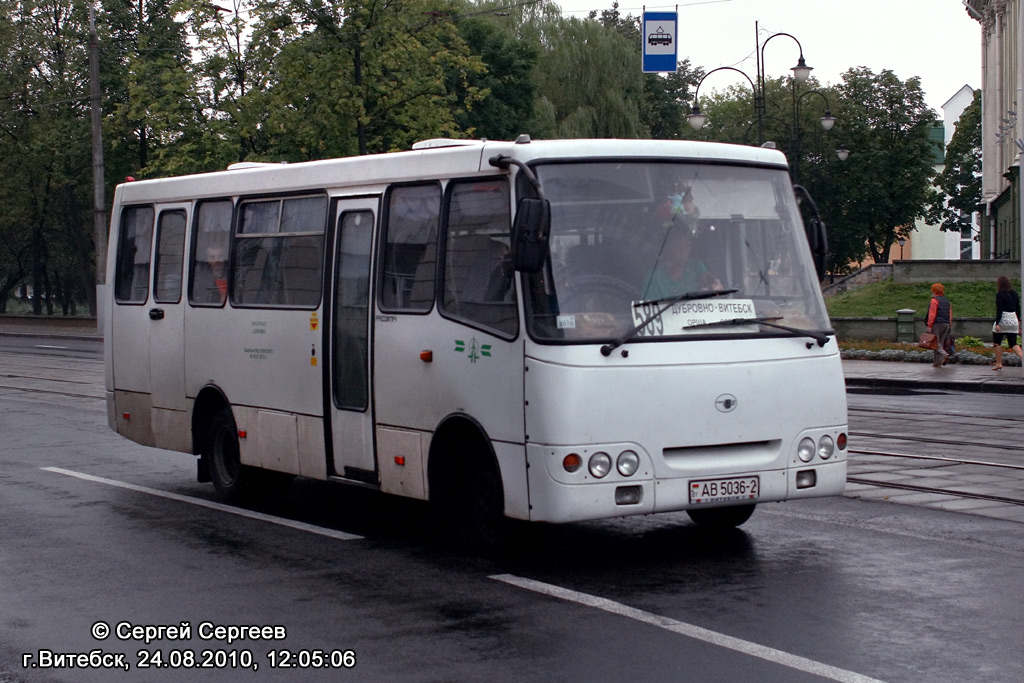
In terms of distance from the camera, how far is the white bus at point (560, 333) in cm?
765

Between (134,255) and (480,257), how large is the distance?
206 inches

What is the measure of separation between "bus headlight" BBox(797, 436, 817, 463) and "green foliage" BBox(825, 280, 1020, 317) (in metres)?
35.3

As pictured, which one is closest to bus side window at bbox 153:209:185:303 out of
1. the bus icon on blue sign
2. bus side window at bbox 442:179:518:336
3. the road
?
the road

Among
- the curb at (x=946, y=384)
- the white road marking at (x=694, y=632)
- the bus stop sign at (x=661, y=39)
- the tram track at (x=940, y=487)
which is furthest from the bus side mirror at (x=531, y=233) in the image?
the bus stop sign at (x=661, y=39)

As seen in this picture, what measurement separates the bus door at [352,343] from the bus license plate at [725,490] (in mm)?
2469

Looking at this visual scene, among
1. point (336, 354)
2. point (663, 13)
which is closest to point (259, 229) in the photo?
point (336, 354)

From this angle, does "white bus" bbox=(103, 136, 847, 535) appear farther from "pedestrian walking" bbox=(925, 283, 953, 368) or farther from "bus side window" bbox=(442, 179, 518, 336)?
"pedestrian walking" bbox=(925, 283, 953, 368)

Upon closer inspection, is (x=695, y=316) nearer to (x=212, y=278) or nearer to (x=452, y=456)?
(x=452, y=456)

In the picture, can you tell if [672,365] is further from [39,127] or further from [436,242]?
[39,127]

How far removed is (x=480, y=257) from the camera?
833 centimetres

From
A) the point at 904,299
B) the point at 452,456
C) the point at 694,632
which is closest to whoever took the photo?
the point at 694,632

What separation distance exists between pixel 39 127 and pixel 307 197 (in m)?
55.8

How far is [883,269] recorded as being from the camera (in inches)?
2013

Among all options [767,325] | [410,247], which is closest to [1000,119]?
[410,247]
